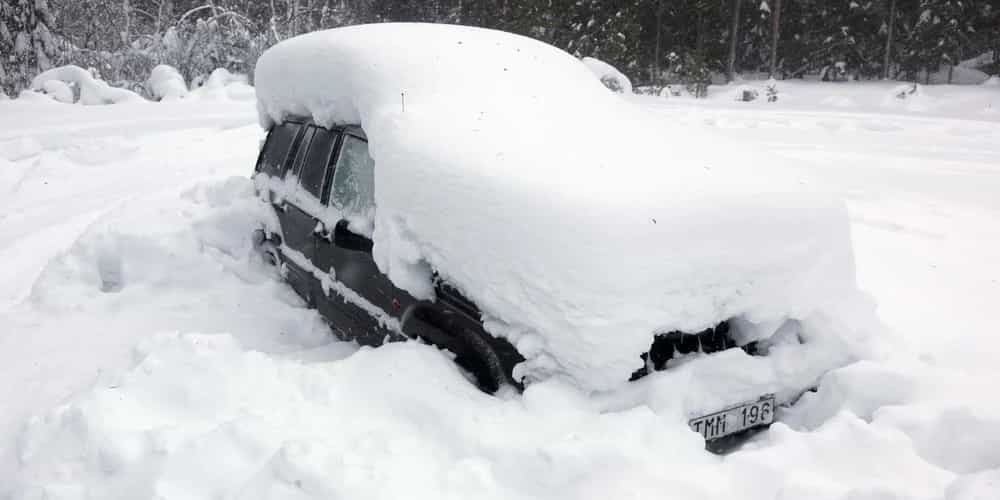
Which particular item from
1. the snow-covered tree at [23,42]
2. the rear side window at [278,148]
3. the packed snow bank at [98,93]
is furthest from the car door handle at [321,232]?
the snow-covered tree at [23,42]

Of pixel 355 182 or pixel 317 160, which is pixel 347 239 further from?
pixel 317 160

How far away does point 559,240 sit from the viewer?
2742mm

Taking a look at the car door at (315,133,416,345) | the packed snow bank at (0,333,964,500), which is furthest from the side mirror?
the packed snow bank at (0,333,964,500)

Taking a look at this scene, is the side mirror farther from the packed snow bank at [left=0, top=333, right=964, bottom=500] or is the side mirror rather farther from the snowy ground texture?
the packed snow bank at [left=0, top=333, right=964, bottom=500]

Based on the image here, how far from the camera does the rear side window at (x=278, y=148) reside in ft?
16.0

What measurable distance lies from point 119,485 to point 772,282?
269cm

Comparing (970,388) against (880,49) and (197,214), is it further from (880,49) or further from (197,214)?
(880,49)

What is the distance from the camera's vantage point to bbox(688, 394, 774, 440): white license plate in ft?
9.62

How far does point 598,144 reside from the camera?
3348mm

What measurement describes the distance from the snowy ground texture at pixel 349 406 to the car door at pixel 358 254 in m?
0.30

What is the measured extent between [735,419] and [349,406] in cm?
162

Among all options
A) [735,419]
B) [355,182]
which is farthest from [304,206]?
[735,419]

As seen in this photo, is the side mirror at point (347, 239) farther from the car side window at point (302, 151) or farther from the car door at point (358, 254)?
the car side window at point (302, 151)

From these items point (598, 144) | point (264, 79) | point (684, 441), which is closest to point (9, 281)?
point (264, 79)
